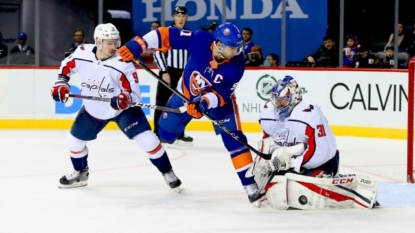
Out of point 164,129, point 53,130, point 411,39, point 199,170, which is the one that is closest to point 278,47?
point 411,39

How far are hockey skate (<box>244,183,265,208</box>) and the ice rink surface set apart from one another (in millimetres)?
49

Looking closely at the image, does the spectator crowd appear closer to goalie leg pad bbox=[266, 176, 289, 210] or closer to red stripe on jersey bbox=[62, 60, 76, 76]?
red stripe on jersey bbox=[62, 60, 76, 76]

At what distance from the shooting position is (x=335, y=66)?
382 inches

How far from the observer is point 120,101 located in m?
5.25

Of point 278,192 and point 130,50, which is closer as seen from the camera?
point 278,192

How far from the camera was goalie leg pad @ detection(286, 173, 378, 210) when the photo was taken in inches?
193

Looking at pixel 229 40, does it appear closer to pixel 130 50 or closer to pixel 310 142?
pixel 130 50

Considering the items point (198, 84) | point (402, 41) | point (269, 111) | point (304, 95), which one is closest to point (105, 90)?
point (198, 84)

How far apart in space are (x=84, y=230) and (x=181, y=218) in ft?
1.78

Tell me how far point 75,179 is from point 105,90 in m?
0.58

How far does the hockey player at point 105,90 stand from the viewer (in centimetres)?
538

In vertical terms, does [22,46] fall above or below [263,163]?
above

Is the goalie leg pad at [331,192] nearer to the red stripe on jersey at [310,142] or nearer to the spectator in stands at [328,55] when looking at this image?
the red stripe on jersey at [310,142]

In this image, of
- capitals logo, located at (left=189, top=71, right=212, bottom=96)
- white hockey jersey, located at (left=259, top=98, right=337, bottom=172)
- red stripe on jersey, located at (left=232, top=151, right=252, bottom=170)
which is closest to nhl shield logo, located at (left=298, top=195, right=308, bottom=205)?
white hockey jersey, located at (left=259, top=98, right=337, bottom=172)
